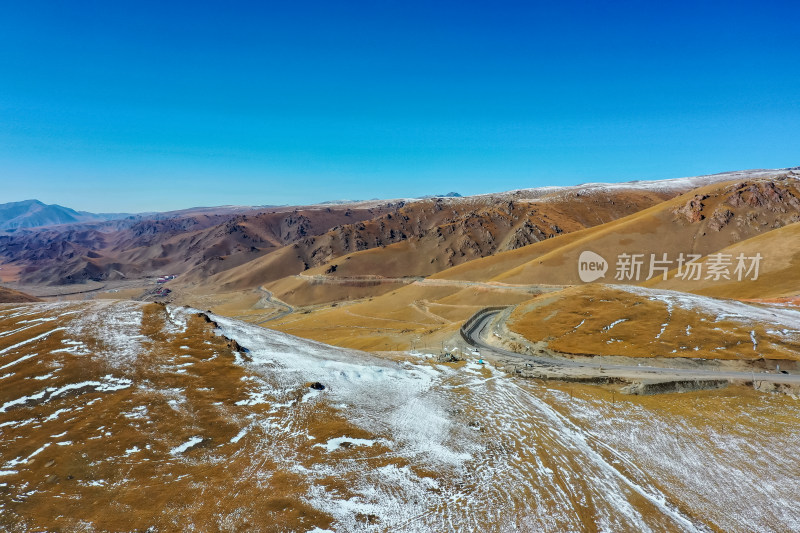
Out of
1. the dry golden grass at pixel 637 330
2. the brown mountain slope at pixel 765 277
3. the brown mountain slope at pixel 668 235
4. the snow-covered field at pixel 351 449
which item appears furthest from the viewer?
the brown mountain slope at pixel 668 235

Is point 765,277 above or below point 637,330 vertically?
above

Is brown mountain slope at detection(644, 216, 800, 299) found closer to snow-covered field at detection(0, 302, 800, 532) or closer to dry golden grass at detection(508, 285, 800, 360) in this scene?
dry golden grass at detection(508, 285, 800, 360)

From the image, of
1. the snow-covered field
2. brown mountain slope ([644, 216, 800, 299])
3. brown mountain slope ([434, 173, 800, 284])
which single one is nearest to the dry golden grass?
the snow-covered field

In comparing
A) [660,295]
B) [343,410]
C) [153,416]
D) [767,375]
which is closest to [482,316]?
[660,295]

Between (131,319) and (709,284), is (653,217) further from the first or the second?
(131,319)

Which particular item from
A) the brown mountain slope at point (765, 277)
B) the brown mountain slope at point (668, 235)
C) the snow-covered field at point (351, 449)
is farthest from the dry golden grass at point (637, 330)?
the brown mountain slope at point (668, 235)

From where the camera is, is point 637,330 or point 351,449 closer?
point 351,449

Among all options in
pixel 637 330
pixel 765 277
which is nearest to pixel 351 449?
pixel 637 330

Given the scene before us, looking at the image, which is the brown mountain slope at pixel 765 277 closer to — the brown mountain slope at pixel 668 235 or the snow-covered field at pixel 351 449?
the brown mountain slope at pixel 668 235

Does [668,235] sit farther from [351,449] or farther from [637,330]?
[351,449]
